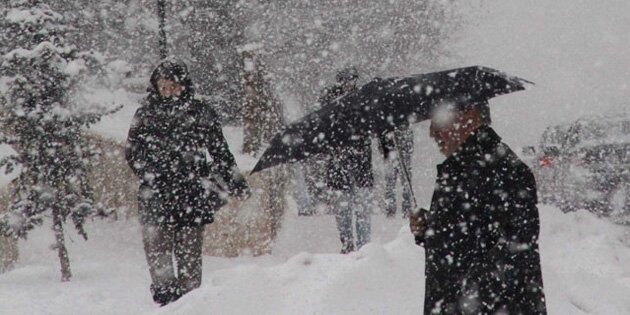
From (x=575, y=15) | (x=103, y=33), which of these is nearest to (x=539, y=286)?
(x=103, y=33)

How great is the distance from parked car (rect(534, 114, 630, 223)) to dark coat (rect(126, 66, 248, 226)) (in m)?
7.06

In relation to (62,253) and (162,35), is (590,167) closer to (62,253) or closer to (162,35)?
(162,35)

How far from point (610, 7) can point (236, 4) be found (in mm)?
70821

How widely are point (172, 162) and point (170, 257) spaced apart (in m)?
0.71

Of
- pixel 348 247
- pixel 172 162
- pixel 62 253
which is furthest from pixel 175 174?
pixel 348 247

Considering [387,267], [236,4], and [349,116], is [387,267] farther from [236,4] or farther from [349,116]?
[236,4]

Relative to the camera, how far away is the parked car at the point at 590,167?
1069 cm

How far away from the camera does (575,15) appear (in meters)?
76.2

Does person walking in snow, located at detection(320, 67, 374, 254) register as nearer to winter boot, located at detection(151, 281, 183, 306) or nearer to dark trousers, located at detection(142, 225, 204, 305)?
dark trousers, located at detection(142, 225, 204, 305)

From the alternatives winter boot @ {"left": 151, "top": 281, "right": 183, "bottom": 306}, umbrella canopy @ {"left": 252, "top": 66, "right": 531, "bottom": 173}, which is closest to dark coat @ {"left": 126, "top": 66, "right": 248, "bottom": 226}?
winter boot @ {"left": 151, "top": 281, "right": 183, "bottom": 306}

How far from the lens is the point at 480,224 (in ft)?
10.1

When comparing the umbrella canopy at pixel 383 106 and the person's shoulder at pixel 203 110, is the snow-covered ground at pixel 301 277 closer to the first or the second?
the person's shoulder at pixel 203 110

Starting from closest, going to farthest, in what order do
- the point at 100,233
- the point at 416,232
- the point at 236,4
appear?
the point at 416,232
the point at 100,233
the point at 236,4

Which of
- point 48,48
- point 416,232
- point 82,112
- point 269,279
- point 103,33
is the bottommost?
point 269,279
